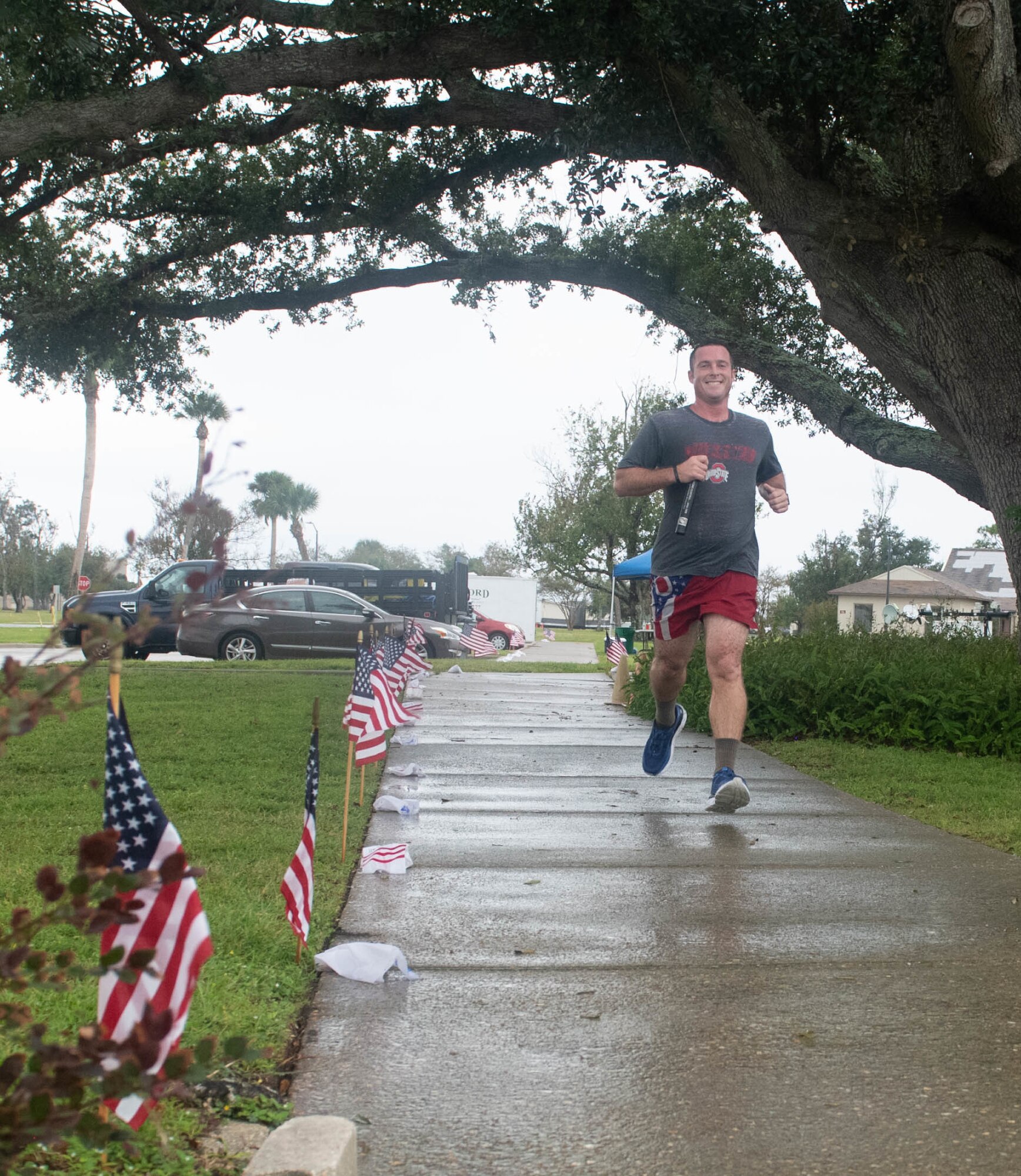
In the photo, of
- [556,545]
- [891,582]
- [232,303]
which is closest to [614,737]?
[232,303]

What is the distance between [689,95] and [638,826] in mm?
7162

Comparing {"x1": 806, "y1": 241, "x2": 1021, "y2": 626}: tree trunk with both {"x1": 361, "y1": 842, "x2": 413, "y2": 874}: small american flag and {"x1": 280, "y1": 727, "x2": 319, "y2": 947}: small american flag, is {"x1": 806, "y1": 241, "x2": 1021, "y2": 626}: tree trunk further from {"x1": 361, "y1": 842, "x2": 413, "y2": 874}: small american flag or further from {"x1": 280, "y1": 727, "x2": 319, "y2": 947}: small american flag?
{"x1": 280, "y1": 727, "x2": 319, "y2": 947}: small american flag

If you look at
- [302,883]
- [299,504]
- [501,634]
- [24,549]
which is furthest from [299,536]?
[302,883]

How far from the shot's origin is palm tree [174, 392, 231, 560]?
5.67ft

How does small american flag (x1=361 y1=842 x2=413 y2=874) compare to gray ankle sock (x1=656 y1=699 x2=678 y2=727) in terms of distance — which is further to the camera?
gray ankle sock (x1=656 y1=699 x2=678 y2=727)

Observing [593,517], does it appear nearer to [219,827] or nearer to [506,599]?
[506,599]

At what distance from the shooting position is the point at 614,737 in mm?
9312

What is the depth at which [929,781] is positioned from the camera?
704 centimetres

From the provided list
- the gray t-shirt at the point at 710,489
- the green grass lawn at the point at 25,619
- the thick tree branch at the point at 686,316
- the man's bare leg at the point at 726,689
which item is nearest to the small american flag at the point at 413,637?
the thick tree branch at the point at 686,316

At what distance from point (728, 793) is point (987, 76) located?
5.15 m

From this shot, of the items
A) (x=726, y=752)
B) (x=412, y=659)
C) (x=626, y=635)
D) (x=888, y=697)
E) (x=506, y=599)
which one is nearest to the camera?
(x=726, y=752)

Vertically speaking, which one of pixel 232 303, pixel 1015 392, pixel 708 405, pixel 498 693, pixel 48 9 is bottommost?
pixel 498 693

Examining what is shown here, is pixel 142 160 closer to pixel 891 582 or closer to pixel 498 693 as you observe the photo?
pixel 498 693

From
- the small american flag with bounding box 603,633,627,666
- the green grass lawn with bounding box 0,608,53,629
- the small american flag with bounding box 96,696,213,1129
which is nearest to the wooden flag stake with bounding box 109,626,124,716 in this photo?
the small american flag with bounding box 96,696,213,1129
